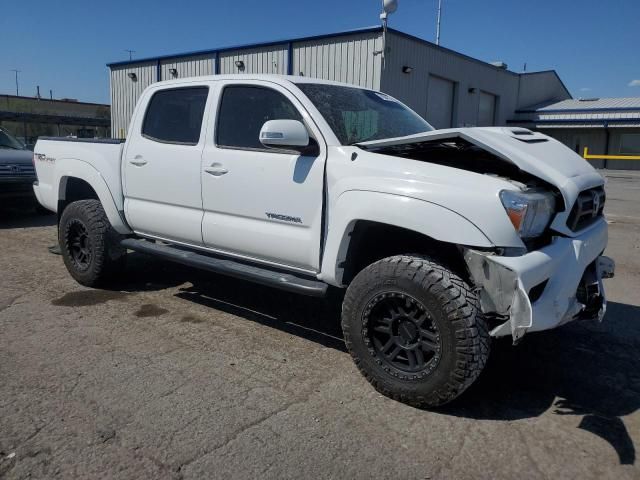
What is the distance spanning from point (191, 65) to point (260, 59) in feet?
12.7

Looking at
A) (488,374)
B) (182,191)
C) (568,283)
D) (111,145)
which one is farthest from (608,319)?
(111,145)

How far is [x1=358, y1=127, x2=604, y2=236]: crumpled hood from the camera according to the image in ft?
10.5

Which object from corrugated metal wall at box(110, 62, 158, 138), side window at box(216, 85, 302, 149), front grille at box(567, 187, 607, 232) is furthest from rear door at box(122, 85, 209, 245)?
corrugated metal wall at box(110, 62, 158, 138)

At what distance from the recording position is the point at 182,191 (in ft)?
15.0

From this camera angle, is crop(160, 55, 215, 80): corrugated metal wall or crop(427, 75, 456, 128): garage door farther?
crop(160, 55, 215, 80): corrugated metal wall

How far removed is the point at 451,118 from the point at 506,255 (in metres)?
21.7

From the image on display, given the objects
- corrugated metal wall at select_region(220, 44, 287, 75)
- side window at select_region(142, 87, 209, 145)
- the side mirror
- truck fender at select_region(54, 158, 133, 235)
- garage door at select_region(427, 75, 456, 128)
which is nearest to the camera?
the side mirror

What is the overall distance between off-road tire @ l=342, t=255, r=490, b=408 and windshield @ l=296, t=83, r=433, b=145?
106cm

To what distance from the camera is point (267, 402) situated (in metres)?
3.27

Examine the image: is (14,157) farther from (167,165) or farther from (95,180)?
(167,165)

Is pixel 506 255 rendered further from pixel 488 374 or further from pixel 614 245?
pixel 614 245

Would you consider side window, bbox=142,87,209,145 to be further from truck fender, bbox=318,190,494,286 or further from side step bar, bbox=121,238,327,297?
truck fender, bbox=318,190,494,286

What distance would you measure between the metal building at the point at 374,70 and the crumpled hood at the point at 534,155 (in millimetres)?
13551

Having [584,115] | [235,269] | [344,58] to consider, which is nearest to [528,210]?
[235,269]
